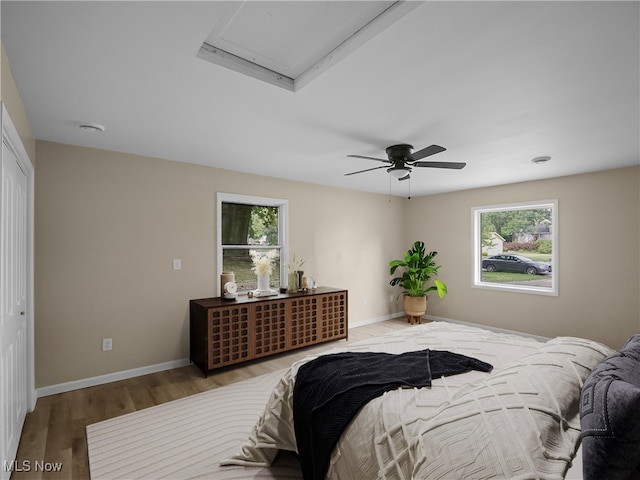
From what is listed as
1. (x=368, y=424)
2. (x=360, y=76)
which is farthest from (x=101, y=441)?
(x=360, y=76)

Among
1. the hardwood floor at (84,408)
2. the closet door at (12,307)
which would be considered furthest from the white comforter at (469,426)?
the closet door at (12,307)

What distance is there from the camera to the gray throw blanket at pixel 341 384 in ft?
5.36

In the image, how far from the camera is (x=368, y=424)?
1520 millimetres

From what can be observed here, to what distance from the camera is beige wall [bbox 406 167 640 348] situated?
13.5ft

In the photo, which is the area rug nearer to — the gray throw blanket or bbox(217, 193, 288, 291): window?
the gray throw blanket

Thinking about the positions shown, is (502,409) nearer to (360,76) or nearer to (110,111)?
(360,76)

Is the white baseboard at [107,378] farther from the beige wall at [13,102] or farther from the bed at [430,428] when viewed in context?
the beige wall at [13,102]

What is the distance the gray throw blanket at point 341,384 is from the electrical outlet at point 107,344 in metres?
2.51

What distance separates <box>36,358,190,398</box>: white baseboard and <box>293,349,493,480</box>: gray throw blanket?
7.94 ft

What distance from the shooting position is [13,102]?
2.00m

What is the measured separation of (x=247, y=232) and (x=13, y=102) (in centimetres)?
283

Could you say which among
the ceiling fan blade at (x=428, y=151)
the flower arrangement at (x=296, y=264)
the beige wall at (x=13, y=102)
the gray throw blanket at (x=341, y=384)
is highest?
the beige wall at (x=13, y=102)

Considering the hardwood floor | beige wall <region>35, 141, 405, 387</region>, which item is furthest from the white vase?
the hardwood floor

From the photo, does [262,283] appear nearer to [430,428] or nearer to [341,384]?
[341,384]
